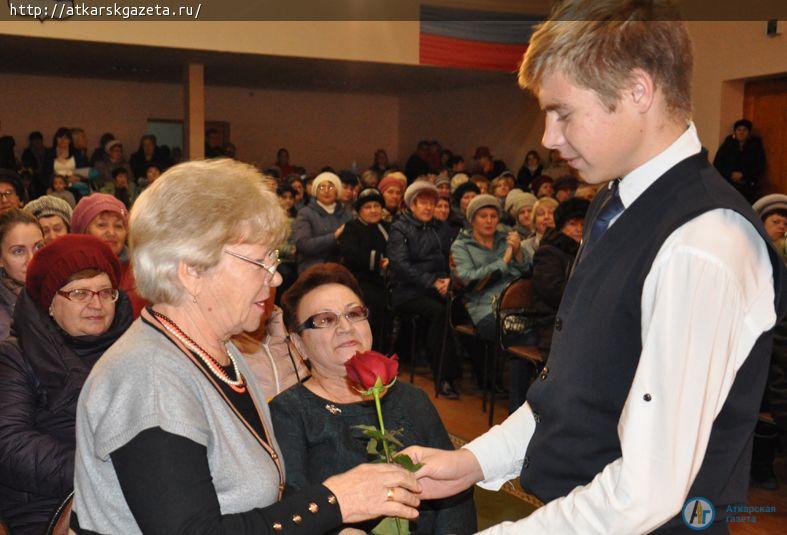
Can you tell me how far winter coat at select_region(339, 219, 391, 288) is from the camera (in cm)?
700

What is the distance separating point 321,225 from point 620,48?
21.2ft

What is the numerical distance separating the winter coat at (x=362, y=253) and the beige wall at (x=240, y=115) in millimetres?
10222

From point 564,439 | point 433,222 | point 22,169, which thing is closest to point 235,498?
point 564,439

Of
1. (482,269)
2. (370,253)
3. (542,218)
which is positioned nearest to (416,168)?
(370,253)

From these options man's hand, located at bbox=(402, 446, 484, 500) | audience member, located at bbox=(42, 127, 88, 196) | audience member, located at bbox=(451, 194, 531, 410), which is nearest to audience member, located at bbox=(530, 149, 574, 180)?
audience member, located at bbox=(451, 194, 531, 410)

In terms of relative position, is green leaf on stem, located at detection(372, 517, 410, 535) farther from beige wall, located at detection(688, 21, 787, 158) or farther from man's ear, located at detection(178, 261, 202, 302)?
beige wall, located at detection(688, 21, 787, 158)

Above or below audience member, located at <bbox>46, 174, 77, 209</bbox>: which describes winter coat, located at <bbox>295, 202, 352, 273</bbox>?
below

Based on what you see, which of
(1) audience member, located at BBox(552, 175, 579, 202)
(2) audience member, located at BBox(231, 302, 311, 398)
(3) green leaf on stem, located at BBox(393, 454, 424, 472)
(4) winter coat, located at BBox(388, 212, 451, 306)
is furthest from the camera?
(1) audience member, located at BBox(552, 175, 579, 202)

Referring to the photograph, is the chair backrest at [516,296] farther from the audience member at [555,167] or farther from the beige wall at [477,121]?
the beige wall at [477,121]

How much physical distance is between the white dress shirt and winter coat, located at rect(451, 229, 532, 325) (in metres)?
4.54

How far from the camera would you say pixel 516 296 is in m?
5.05

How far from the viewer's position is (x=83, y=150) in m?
12.9

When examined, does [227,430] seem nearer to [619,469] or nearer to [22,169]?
[619,469]

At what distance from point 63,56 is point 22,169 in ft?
6.04
